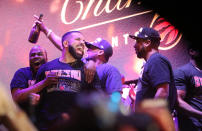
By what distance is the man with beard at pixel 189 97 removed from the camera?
123 inches

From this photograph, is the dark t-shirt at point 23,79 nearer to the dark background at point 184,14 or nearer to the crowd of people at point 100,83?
the crowd of people at point 100,83

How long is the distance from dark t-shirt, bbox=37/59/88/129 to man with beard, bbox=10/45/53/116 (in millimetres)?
87

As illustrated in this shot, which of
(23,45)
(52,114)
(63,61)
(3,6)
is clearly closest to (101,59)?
(63,61)

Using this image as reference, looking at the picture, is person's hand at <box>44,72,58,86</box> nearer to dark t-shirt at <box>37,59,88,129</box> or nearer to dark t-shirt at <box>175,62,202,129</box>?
dark t-shirt at <box>37,59,88,129</box>

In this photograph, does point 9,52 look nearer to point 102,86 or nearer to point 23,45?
point 23,45

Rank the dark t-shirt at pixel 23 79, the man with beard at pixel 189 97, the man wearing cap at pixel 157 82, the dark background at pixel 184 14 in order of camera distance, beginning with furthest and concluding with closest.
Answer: the dark background at pixel 184 14 → the dark t-shirt at pixel 23 79 → the man with beard at pixel 189 97 → the man wearing cap at pixel 157 82

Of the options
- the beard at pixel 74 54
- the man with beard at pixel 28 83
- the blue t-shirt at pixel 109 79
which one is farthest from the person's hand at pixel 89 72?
the man with beard at pixel 28 83

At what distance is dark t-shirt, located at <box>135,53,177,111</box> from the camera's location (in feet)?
8.76

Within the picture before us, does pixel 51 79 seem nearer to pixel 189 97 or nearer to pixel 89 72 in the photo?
pixel 89 72

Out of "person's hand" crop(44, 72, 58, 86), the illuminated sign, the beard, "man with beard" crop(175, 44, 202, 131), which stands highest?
the illuminated sign

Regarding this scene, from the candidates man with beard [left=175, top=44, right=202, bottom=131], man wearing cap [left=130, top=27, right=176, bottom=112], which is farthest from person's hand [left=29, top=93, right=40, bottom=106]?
man with beard [left=175, top=44, right=202, bottom=131]

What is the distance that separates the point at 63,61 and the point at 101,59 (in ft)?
2.15

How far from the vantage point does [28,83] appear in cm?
344

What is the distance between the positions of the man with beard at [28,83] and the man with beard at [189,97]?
1.46 metres
